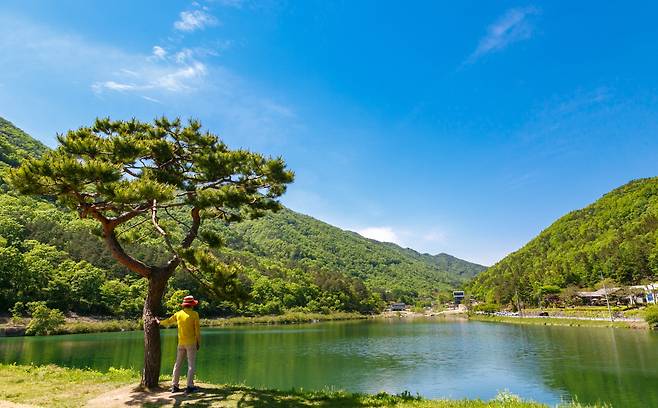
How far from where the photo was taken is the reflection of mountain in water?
16656 mm

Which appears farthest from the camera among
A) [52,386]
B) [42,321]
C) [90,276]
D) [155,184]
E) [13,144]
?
[13,144]

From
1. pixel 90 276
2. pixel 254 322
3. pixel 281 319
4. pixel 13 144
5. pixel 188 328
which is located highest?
pixel 13 144

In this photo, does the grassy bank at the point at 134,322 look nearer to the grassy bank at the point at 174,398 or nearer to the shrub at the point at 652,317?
the grassy bank at the point at 174,398

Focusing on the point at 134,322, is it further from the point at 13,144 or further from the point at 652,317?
the point at 13,144

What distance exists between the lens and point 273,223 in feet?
651

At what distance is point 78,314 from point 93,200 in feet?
197

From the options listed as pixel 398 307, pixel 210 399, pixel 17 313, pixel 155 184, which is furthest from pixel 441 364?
pixel 398 307

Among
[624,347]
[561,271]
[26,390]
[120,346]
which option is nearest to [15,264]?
[120,346]

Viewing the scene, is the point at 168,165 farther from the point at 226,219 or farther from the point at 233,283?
the point at 233,283

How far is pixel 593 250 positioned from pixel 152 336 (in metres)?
110

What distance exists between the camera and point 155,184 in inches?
321

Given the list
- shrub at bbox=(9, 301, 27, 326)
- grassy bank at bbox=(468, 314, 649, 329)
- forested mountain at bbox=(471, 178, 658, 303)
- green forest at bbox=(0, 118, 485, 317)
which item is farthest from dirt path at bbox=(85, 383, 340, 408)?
forested mountain at bbox=(471, 178, 658, 303)

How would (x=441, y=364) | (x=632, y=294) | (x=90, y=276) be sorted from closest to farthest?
(x=441, y=364)
(x=90, y=276)
(x=632, y=294)

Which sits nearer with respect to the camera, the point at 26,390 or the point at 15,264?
the point at 26,390
